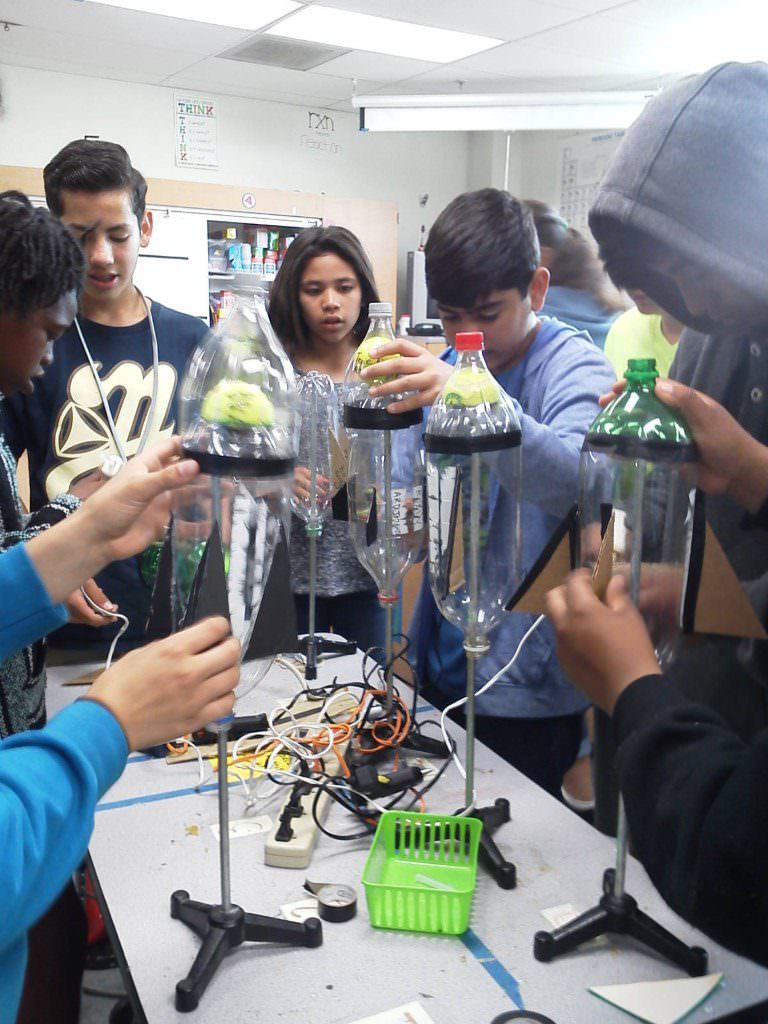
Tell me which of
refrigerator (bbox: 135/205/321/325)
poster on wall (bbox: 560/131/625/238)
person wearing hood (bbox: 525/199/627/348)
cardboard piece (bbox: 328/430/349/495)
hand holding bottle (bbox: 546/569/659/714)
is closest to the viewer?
hand holding bottle (bbox: 546/569/659/714)

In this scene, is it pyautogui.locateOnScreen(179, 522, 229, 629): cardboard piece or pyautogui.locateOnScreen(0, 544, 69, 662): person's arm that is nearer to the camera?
pyautogui.locateOnScreen(179, 522, 229, 629): cardboard piece

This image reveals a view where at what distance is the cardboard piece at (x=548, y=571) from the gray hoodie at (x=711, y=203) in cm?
17

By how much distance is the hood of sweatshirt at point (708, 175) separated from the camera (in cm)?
80

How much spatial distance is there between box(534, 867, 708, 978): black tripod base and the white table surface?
13mm

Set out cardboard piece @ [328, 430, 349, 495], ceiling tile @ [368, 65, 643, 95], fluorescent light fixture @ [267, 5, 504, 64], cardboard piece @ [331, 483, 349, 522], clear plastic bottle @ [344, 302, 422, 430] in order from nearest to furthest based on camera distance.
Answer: clear plastic bottle @ [344, 302, 422, 430]
cardboard piece @ [331, 483, 349, 522]
cardboard piece @ [328, 430, 349, 495]
fluorescent light fixture @ [267, 5, 504, 64]
ceiling tile @ [368, 65, 643, 95]

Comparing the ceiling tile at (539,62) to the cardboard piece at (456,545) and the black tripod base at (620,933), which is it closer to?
the cardboard piece at (456,545)

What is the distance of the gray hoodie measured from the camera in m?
0.81

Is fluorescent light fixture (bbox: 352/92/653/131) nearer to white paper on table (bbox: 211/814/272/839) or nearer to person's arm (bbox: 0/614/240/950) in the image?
white paper on table (bbox: 211/814/272/839)

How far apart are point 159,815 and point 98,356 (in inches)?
42.5

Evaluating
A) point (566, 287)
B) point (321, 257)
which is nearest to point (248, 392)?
point (321, 257)

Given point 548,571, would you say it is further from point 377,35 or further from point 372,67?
point 372,67

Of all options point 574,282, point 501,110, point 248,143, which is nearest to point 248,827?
point 574,282

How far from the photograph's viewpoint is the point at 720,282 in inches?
34.2

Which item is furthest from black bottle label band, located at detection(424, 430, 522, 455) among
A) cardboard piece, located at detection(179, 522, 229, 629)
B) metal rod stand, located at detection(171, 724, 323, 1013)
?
metal rod stand, located at detection(171, 724, 323, 1013)
